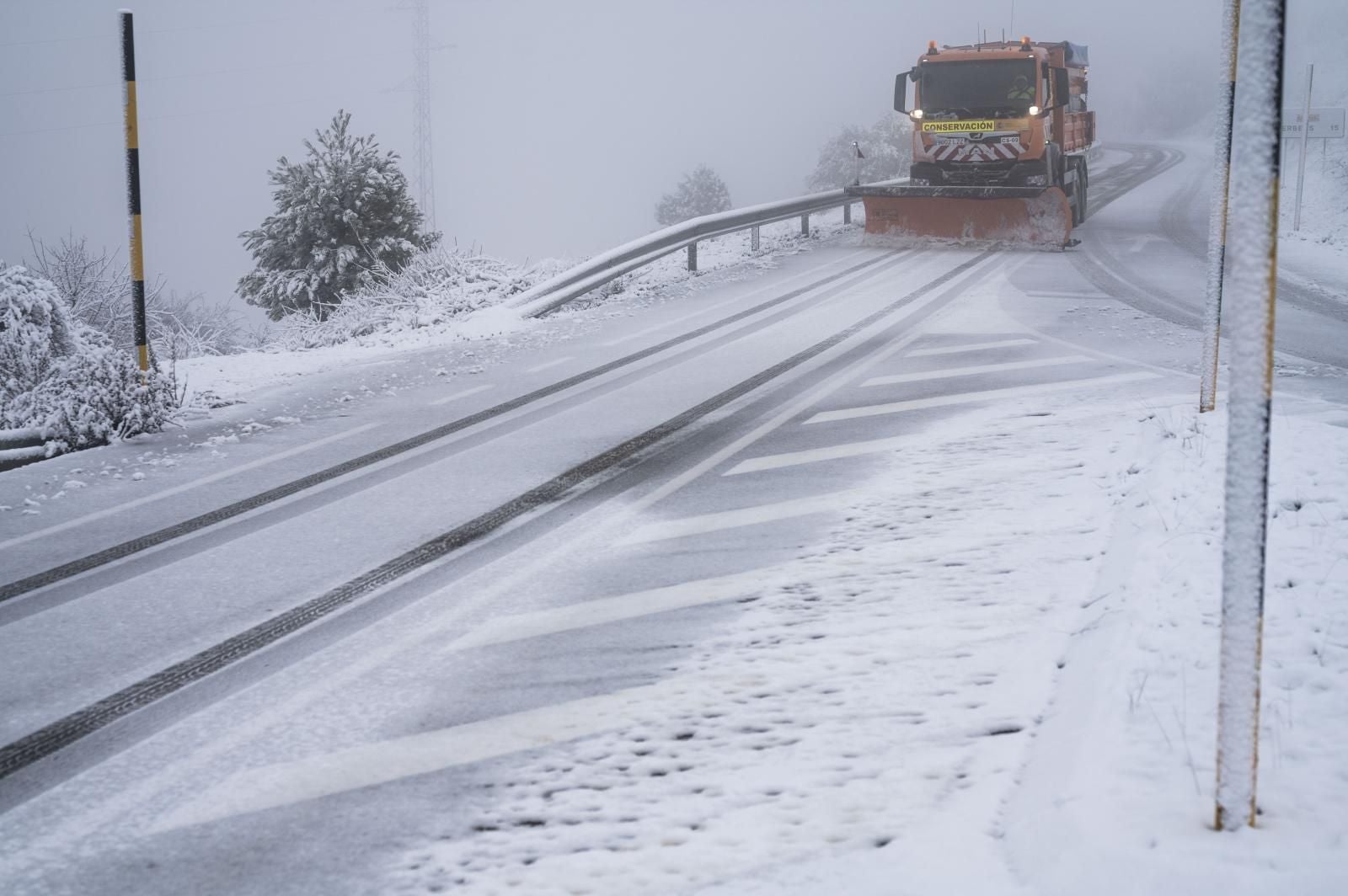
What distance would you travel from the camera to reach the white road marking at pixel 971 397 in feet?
28.4

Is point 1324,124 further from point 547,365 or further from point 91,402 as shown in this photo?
point 91,402

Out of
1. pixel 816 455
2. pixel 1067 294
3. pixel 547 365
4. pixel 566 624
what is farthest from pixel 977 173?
pixel 566 624

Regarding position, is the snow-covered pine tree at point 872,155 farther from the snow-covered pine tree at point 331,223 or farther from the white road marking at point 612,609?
the white road marking at point 612,609

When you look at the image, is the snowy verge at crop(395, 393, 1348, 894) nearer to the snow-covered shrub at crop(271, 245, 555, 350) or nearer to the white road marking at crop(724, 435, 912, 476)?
the white road marking at crop(724, 435, 912, 476)

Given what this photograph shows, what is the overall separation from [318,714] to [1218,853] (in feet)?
9.34

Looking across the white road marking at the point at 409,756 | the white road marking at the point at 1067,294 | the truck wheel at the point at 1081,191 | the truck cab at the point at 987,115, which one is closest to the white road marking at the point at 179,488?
the white road marking at the point at 409,756

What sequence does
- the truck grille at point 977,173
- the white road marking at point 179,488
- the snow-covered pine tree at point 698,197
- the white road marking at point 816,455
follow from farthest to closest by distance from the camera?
the snow-covered pine tree at point 698,197
the truck grille at point 977,173
the white road marking at point 816,455
the white road marking at point 179,488

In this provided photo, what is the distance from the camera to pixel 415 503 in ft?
22.3

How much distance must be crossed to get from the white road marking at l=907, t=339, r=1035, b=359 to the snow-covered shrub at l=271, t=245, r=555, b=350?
20.8 feet

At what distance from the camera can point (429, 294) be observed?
1638 centimetres

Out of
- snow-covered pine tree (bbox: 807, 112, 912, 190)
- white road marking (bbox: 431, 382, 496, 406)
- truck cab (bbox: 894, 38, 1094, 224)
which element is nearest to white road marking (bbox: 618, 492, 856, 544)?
white road marking (bbox: 431, 382, 496, 406)

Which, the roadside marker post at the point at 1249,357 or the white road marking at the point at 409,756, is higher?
the roadside marker post at the point at 1249,357

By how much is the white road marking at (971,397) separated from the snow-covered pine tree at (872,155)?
197 feet

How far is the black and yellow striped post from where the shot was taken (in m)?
9.21
